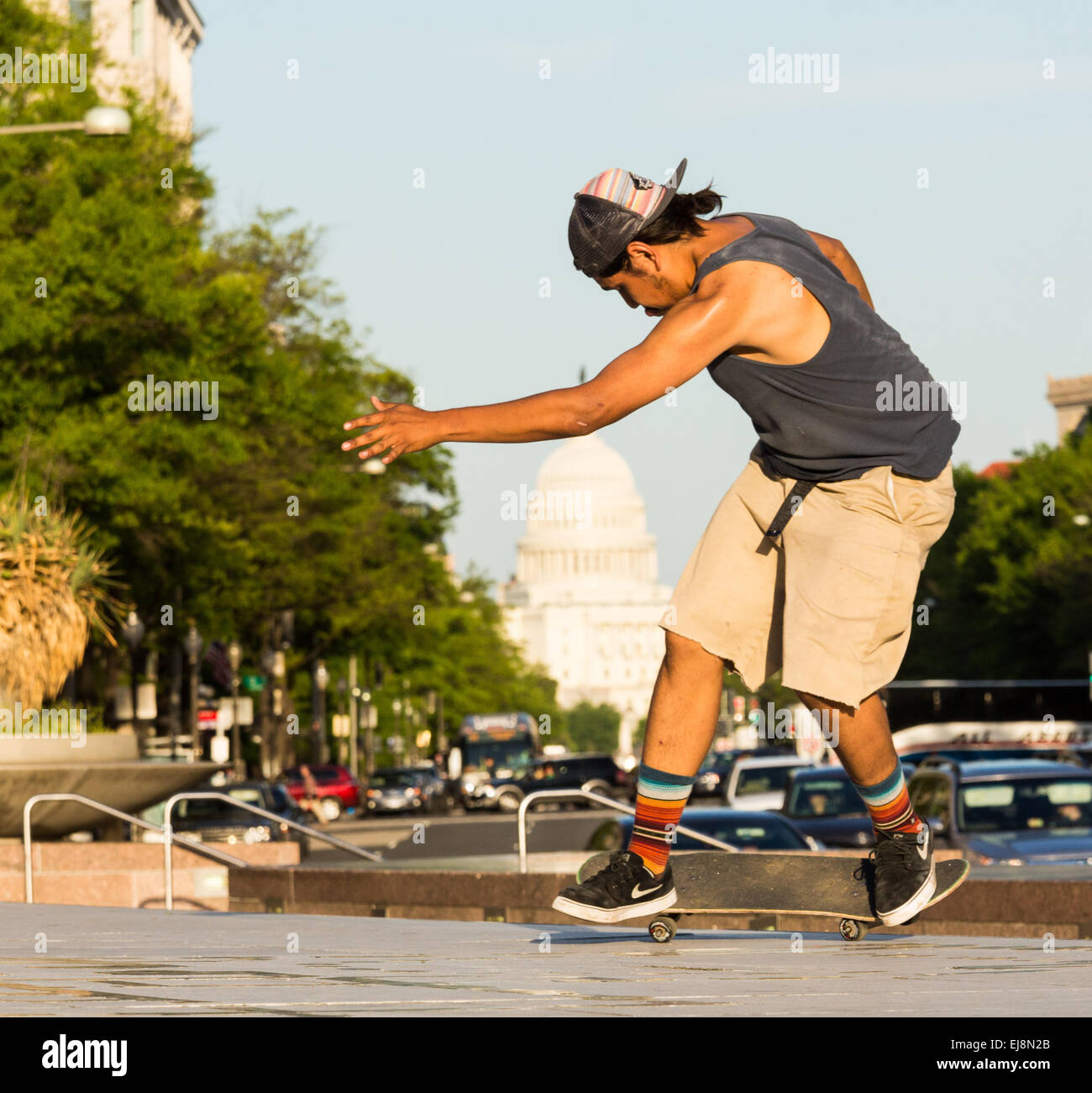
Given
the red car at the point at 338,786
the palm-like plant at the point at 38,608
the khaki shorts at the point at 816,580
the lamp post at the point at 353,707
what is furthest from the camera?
the lamp post at the point at 353,707

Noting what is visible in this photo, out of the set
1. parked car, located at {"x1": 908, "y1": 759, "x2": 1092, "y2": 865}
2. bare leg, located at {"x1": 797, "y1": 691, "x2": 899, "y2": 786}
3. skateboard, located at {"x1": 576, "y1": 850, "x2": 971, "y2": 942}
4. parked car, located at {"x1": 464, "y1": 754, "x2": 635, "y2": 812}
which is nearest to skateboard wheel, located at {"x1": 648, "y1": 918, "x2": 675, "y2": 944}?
skateboard, located at {"x1": 576, "y1": 850, "x2": 971, "y2": 942}

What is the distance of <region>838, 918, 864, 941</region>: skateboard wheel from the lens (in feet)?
20.7

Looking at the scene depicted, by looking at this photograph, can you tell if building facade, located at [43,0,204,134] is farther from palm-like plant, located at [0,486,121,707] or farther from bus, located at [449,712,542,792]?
palm-like plant, located at [0,486,121,707]

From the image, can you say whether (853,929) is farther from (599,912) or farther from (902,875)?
(599,912)

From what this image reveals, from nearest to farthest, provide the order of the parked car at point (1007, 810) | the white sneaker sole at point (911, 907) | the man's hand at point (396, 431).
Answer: the man's hand at point (396, 431)
the white sneaker sole at point (911, 907)
the parked car at point (1007, 810)

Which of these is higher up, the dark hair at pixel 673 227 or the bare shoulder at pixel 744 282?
the dark hair at pixel 673 227

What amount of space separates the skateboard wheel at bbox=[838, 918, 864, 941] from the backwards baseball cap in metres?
2.00

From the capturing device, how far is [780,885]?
652 cm

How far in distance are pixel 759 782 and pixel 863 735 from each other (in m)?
26.0

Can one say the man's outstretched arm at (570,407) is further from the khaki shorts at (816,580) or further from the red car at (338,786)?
the red car at (338,786)

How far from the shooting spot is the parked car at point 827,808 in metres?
21.7

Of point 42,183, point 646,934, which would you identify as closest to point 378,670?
point 42,183

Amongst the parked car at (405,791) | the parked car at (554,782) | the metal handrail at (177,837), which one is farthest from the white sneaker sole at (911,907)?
the parked car at (554,782)

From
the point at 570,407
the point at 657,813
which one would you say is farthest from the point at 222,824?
the point at 570,407
